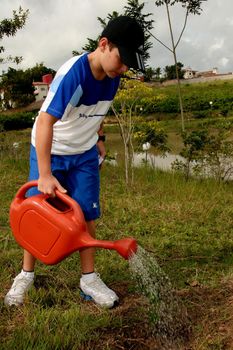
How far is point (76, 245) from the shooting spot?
211 cm

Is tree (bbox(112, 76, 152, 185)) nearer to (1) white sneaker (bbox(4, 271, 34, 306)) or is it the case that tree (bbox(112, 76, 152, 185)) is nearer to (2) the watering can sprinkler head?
(1) white sneaker (bbox(4, 271, 34, 306))

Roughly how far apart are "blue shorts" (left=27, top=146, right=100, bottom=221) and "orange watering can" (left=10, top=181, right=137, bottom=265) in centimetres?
20

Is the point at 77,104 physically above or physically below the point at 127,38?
below

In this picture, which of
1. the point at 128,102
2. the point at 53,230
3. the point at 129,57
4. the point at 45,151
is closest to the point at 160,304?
the point at 53,230

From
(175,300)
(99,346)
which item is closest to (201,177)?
(175,300)

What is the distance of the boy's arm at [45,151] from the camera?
85.1 inches

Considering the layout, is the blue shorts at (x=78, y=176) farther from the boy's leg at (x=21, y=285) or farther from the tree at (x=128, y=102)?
the tree at (x=128, y=102)

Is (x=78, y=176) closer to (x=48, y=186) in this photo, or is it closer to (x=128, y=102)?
(x=48, y=186)

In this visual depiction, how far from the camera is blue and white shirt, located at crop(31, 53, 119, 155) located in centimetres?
Answer: 216

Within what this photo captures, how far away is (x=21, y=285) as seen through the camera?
241 cm

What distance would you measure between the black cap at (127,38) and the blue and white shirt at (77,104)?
0.19 metres

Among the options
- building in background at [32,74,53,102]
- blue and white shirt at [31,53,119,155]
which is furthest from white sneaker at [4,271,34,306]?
building in background at [32,74,53,102]

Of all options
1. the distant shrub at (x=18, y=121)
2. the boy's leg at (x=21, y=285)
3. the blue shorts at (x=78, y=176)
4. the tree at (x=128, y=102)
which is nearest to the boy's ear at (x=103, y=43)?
the blue shorts at (x=78, y=176)

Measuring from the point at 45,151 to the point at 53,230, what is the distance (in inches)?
13.3
